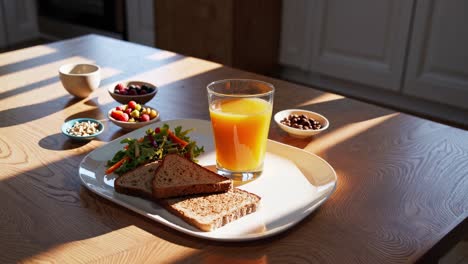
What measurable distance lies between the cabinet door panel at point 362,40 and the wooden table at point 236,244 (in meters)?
1.52

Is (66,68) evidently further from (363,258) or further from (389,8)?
(389,8)

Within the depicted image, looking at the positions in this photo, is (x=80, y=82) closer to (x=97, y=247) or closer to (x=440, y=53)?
(x=97, y=247)

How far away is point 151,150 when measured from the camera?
99cm

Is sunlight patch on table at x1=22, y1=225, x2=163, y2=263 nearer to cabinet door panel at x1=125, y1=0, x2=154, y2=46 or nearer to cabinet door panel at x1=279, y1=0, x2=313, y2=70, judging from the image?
cabinet door panel at x1=279, y1=0, x2=313, y2=70

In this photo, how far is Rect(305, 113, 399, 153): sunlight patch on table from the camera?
1.14 meters

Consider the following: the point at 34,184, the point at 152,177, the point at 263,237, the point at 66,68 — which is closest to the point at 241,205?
the point at 263,237

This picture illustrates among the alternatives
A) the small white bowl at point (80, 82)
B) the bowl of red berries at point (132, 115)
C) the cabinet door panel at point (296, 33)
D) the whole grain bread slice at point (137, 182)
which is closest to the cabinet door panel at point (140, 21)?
the cabinet door panel at point (296, 33)

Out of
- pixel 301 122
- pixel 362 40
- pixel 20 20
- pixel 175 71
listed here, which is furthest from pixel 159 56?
pixel 20 20

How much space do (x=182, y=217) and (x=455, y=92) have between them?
225 cm

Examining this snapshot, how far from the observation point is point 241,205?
86cm

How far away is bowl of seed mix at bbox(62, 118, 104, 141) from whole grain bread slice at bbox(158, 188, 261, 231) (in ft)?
1.06

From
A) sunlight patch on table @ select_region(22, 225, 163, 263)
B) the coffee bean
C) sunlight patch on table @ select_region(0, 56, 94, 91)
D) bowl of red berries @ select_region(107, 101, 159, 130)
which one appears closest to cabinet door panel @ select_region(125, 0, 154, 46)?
sunlight patch on table @ select_region(0, 56, 94, 91)

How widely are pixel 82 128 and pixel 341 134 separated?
60 cm

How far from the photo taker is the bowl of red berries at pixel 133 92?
130 cm
